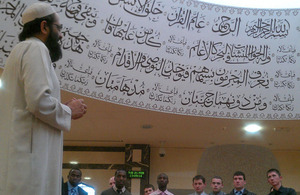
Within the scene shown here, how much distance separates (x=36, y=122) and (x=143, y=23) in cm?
627

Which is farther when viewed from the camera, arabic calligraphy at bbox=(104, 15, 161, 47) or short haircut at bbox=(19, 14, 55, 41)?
arabic calligraphy at bbox=(104, 15, 161, 47)

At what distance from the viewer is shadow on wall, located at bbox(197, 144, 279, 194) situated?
1217cm

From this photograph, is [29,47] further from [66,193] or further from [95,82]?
[95,82]

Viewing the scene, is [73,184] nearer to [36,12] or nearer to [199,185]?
[199,185]

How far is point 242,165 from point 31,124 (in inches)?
443

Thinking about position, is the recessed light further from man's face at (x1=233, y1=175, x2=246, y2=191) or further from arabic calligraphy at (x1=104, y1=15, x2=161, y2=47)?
man's face at (x1=233, y1=175, x2=246, y2=191)

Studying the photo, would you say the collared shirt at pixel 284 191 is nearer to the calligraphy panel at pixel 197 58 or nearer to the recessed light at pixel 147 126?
the calligraphy panel at pixel 197 58

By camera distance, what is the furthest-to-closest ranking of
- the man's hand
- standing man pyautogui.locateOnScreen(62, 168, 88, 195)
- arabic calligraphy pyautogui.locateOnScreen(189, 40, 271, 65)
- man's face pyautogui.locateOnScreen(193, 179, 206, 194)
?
1. arabic calligraphy pyautogui.locateOnScreen(189, 40, 271, 65)
2. man's face pyautogui.locateOnScreen(193, 179, 206, 194)
3. standing man pyautogui.locateOnScreen(62, 168, 88, 195)
4. the man's hand

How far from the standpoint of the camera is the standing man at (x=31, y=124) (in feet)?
5.57

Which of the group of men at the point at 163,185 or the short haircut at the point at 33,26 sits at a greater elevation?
the short haircut at the point at 33,26

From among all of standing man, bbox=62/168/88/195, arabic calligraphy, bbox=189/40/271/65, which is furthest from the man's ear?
arabic calligraphy, bbox=189/40/271/65

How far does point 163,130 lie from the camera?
10.3m

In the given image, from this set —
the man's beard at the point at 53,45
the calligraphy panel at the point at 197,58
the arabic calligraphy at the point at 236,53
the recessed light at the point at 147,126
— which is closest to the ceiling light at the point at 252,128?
the calligraphy panel at the point at 197,58

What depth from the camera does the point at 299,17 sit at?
8117 millimetres
